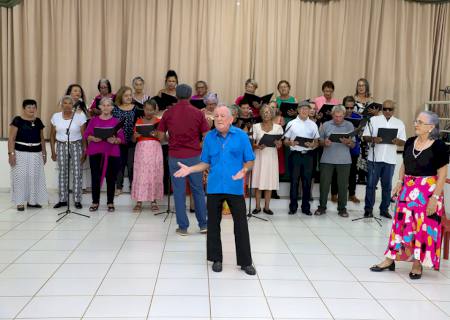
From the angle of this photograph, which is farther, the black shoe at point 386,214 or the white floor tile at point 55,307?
the black shoe at point 386,214

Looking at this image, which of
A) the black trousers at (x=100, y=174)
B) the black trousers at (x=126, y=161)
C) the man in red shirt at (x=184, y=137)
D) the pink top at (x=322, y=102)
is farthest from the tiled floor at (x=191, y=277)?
the pink top at (x=322, y=102)

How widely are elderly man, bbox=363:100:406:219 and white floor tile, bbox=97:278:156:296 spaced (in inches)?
147

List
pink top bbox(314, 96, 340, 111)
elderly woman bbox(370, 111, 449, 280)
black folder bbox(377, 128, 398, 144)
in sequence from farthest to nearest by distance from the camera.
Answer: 1. pink top bbox(314, 96, 340, 111)
2. black folder bbox(377, 128, 398, 144)
3. elderly woman bbox(370, 111, 449, 280)

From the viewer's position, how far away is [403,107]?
845 centimetres

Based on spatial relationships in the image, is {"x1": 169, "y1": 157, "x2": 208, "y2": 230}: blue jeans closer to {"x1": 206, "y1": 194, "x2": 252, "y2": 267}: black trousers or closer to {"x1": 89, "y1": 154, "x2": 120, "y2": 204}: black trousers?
{"x1": 206, "y1": 194, "x2": 252, "y2": 267}: black trousers

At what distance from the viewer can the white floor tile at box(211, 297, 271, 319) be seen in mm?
3344

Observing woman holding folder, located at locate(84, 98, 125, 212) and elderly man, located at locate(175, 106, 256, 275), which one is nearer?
elderly man, located at locate(175, 106, 256, 275)

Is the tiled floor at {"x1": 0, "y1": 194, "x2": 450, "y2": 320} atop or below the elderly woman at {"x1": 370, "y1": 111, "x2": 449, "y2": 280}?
below

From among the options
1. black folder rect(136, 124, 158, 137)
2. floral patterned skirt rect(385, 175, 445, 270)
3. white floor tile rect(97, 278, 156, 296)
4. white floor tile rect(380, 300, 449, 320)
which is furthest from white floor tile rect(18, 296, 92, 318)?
black folder rect(136, 124, 158, 137)

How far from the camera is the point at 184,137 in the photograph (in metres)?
5.34

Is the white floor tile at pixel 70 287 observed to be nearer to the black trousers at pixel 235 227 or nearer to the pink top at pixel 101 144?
the black trousers at pixel 235 227

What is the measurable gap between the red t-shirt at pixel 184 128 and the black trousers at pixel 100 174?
4.89 ft

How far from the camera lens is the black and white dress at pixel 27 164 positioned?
21.6ft

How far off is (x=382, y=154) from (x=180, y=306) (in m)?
4.11
